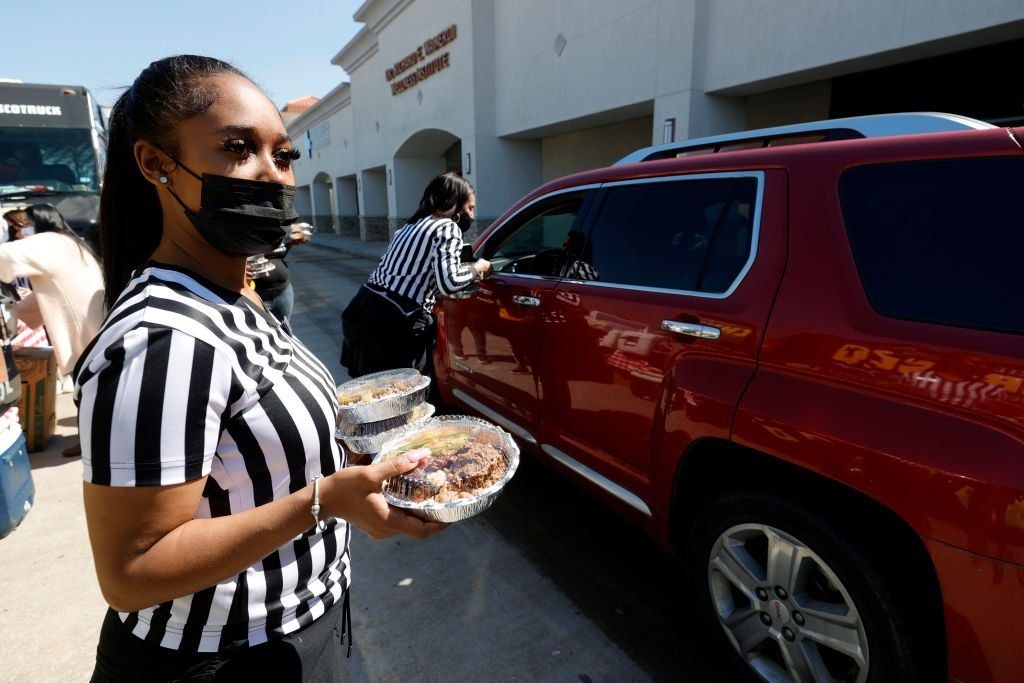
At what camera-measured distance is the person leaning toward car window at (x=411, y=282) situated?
349 cm

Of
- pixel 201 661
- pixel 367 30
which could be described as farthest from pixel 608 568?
pixel 367 30

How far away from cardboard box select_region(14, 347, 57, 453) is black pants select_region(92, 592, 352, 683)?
395 centimetres

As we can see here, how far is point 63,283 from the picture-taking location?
3885mm

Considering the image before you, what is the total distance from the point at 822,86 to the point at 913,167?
9011 mm

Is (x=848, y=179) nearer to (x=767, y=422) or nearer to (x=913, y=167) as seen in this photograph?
(x=913, y=167)

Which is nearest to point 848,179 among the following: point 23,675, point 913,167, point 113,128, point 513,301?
point 913,167

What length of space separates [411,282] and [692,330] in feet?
6.80

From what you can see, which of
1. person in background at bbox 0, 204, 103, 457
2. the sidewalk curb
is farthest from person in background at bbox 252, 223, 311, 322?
the sidewalk curb

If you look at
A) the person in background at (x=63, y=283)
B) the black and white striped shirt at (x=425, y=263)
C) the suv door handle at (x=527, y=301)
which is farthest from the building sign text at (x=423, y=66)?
the suv door handle at (x=527, y=301)

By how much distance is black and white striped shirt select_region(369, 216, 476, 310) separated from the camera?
347 centimetres

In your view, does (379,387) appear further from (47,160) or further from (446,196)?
(47,160)

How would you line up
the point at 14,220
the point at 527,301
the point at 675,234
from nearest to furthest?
the point at 675,234
the point at 527,301
the point at 14,220

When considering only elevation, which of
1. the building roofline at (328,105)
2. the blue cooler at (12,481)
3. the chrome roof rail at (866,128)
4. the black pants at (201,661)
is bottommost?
the blue cooler at (12,481)

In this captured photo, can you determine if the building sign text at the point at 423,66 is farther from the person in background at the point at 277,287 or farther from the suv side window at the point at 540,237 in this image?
the suv side window at the point at 540,237
